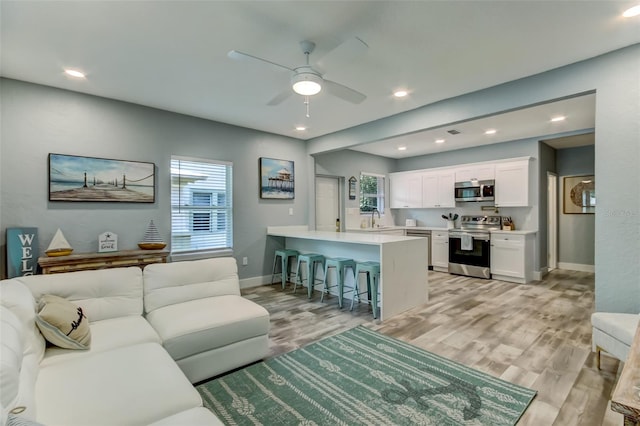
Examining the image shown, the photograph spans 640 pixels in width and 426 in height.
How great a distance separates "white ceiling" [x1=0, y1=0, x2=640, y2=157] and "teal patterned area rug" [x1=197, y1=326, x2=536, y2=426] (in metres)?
2.47

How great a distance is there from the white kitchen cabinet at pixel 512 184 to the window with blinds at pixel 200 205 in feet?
16.4

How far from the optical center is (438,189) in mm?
6723

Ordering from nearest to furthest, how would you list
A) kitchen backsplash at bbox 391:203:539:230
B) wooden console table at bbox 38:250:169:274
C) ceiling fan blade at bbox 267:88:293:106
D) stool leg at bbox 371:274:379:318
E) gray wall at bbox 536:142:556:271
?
ceiling fan blade at bbox 267:88:293:106 < wooden console table at bbox 38:250:169:274 < stool leg at bbox 371:274:379:318 < gray wall at bbox 536:142:556:271 < kitchen backsplash at bbox 391:203:539:230

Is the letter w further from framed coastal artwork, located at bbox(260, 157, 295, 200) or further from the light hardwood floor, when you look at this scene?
framed coastal artwork, located at bbox(260, 157, 295, 200)

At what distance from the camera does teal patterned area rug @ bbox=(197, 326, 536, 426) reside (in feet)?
6.11

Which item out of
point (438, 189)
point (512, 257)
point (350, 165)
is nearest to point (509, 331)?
point (512, 257)

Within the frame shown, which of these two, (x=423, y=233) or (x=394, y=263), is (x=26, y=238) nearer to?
(x=394, y=263)

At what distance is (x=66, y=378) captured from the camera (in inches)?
59.1

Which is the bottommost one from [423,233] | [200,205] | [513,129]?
[423,233]

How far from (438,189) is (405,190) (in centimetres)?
85

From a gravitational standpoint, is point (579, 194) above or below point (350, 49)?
below

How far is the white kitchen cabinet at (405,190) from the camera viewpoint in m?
7.10

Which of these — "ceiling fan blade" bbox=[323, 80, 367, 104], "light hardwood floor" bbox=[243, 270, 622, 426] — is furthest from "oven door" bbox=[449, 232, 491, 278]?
"ceiling fan blade" bbox=[323, 80, 367, 104]

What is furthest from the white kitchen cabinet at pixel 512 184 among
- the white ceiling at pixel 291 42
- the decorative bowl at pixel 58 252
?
the decorative bowl at pixel 58 252
